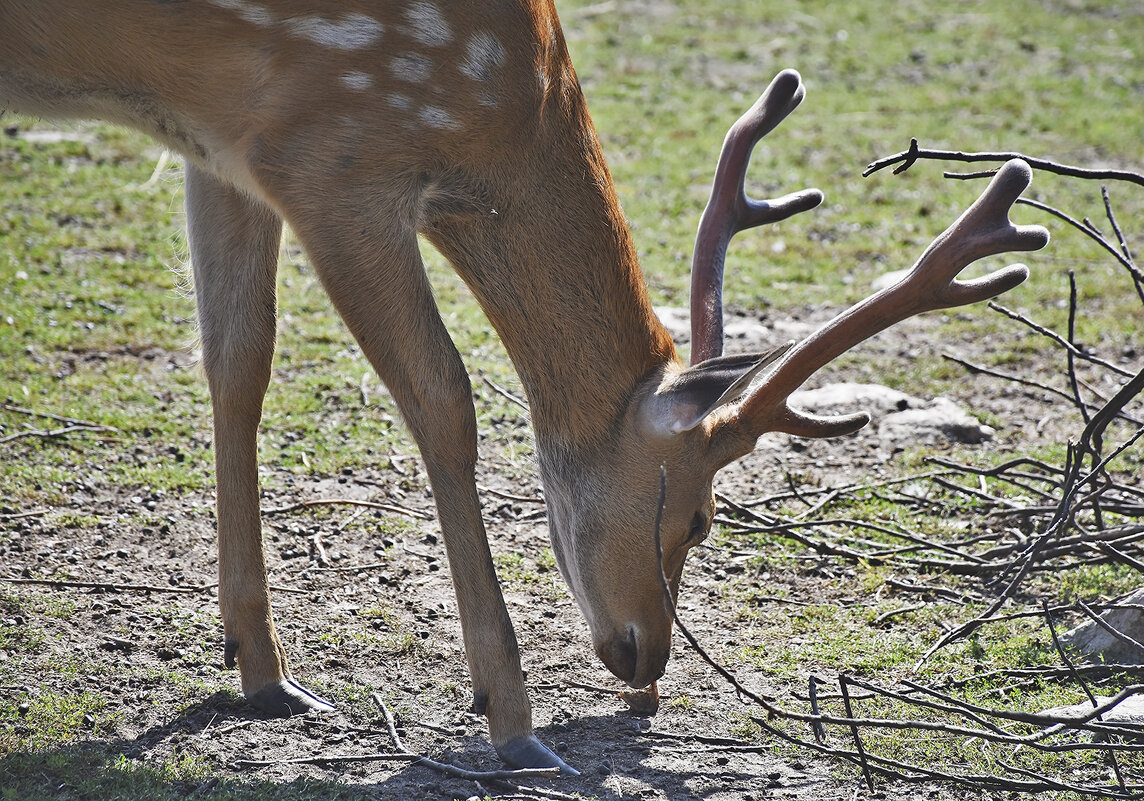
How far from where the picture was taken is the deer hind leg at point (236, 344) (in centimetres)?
365

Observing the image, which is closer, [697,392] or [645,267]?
[697,392]

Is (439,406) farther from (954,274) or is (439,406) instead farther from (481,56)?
(954,274)

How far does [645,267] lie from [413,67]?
389 cm

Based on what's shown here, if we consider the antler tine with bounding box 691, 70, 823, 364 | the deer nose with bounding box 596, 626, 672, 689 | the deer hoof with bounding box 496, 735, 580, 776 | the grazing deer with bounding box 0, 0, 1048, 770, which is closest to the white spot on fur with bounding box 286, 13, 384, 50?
the grazing deer with bounding box 0, 0, 1048, 770

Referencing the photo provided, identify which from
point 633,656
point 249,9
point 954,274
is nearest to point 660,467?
point 633,656

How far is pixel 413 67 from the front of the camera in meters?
3.21

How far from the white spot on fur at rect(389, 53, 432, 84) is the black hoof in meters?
1.76

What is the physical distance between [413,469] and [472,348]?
3.77 feet

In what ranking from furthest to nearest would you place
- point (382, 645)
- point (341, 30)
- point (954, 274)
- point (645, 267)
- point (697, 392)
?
point (645, 267) < point (382, 645) < point (697, 392) < point (341, 30) < point (954, 274)

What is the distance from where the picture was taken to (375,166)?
10.5 feet

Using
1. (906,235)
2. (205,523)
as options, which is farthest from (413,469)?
(906,235)

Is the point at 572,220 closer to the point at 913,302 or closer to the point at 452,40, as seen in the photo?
the point at 452,40

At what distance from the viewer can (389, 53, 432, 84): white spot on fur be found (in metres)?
3.20

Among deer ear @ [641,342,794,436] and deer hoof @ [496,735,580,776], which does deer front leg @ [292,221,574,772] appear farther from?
deer ear @ [641,342,794,436]
